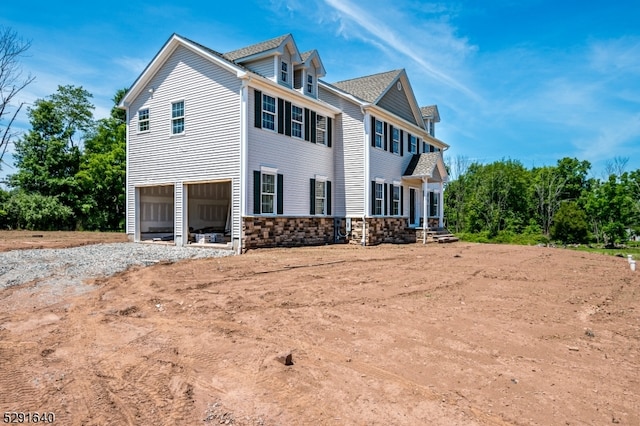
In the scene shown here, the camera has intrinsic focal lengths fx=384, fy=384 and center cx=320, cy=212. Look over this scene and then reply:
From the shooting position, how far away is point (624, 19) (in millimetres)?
12984

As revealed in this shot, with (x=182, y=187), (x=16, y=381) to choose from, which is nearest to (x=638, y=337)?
(x=16, y=381)

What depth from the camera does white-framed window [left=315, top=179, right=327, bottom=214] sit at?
57.3 feet

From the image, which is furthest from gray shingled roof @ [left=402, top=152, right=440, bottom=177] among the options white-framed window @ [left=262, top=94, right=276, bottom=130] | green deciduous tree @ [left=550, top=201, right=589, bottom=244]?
green deciduous tree @ [left=550, top=201, right=589, bottom=244]

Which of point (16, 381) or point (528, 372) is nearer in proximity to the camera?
point (16, 381)

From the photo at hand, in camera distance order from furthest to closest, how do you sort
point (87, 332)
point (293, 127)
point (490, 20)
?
point (293, 127) < point (490, 20) < point (87, 332)

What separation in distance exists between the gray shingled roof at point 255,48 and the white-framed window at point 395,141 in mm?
7794

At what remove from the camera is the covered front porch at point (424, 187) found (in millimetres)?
20812

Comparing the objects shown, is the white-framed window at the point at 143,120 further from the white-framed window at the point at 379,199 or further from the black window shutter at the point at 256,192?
the white-framed window at the point at 379,199

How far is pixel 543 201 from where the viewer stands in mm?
35125

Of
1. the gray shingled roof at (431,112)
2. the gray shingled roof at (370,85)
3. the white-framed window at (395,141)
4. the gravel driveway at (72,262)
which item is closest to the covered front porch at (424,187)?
the white-framed window at (395,141)

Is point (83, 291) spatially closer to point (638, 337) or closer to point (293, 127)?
point (638, 337)

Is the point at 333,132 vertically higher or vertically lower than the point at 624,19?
lower

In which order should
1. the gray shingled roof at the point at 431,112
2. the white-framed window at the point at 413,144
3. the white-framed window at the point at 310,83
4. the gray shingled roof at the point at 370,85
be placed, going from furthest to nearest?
the gray shingled roof at the point at 431,112 → the white-framed window at the point at 413,144 → the gray shingled roof at the point at 370,85 → the white-framed window at the point at 310,83

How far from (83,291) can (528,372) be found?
24.2 feet
